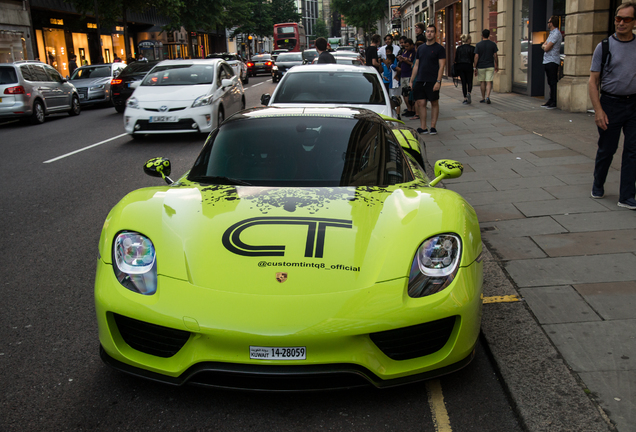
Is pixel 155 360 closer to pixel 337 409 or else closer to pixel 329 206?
pixel 337 409

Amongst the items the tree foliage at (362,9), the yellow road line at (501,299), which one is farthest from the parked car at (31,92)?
the tree foliage at (362,9)

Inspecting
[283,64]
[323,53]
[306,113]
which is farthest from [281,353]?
[283,64]

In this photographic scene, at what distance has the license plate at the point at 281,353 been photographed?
259 centimetres

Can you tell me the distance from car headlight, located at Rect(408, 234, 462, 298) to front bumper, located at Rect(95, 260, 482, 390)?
5 cm

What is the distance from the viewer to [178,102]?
1186 cm

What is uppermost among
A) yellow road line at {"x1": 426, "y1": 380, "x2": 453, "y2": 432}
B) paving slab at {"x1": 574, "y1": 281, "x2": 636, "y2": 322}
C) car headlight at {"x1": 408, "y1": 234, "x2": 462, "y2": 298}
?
car headlight at {"x1": 408, "y1": 234, "x2": 462, "y2": 298}

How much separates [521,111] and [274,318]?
13.0 meters

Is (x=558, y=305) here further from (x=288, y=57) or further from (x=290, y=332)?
(x=288, y=57)

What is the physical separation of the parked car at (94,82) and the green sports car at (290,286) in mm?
19750

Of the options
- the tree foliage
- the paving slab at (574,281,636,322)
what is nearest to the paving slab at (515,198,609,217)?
the paving slab at (574,281,636,322)

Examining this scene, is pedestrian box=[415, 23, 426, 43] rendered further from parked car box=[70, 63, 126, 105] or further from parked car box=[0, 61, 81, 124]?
parked car box=[70, 63, 126, 105]

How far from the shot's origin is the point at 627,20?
5.54 m

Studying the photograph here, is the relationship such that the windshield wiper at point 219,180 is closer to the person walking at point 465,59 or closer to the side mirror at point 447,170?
the side mirror at point 447,170

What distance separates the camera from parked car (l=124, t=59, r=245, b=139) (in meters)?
11.8
